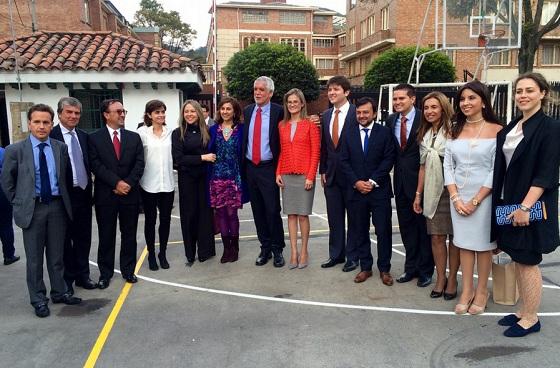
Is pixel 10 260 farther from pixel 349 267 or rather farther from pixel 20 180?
pixel 349 267

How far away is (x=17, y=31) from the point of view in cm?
2491

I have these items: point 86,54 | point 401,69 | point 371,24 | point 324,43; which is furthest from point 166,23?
point 86,54

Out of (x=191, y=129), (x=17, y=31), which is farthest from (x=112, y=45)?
(x=17, y=31)

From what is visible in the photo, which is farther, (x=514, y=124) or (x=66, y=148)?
(x=66, y=148)

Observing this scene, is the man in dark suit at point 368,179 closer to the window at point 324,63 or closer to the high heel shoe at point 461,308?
the high heel shoe at point 461,308

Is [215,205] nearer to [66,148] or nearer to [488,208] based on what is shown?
[66,148]

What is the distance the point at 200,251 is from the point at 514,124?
3.95 meters

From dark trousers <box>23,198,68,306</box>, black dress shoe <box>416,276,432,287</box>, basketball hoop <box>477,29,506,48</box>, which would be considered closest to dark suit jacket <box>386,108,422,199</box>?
black dress shoe <box>416,276,432,287</box>

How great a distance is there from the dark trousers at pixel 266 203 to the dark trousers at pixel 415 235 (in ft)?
4.96

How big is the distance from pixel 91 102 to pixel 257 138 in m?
8.63

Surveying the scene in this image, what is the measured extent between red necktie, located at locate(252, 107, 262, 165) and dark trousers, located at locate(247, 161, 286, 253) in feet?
0.31

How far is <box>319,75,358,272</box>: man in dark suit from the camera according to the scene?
215 inches

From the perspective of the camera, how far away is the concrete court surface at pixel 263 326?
12.0 feet

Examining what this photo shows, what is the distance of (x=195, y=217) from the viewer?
6.11 metres
